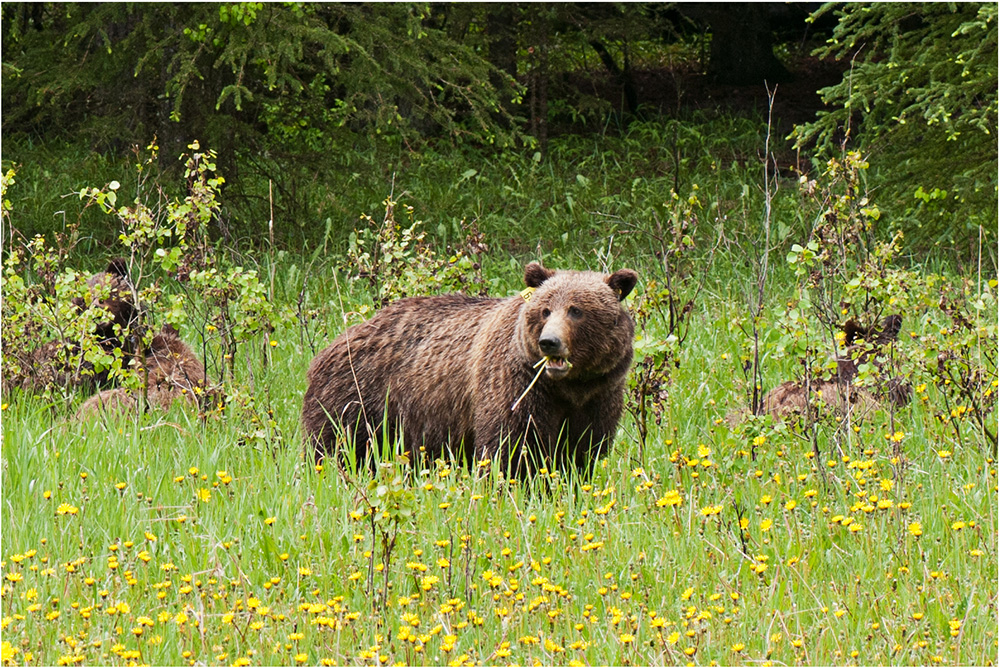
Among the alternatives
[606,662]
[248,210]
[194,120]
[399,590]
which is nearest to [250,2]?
[194,120]

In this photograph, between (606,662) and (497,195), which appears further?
(497,195)

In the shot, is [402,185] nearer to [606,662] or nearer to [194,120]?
[194,120]

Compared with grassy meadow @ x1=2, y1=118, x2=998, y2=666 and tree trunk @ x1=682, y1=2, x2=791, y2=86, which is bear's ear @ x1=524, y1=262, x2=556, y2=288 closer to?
grassy meadow @ x1=2, y1=118, x2=998, y2=666

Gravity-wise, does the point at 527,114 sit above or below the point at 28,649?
above

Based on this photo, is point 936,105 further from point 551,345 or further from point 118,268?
point 118,268

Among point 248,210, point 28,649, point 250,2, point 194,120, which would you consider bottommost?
point 28,649

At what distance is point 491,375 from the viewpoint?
214 inches

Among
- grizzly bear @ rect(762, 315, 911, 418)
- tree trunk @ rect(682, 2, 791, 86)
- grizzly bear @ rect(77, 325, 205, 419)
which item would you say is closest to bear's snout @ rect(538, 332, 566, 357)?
grizzly bear @ rect(762, 315, 911, 418)

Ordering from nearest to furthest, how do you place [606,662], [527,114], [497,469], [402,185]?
[606,662] < [497,469] < [402,185] < [527,114]

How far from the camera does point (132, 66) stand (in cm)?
1088

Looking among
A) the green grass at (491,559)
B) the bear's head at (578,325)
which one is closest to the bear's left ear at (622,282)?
the bear's head at (578,325)

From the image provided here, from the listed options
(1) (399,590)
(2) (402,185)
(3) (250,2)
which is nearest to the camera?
(1) (399,590)

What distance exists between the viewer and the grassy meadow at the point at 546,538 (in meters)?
3.44

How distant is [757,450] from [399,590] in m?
2.30
